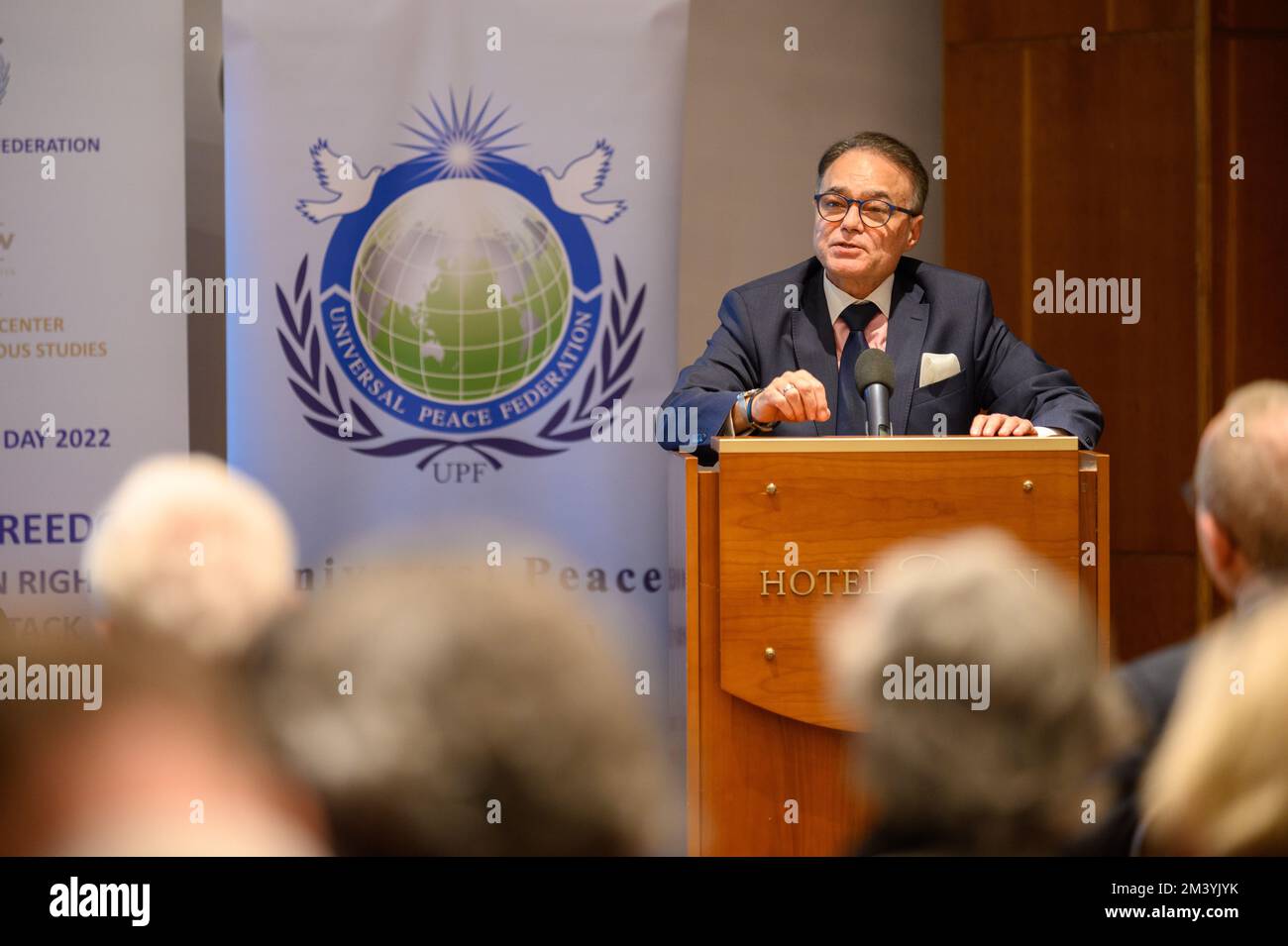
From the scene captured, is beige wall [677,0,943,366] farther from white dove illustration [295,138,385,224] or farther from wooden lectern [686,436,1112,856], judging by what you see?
wooden lectern [686,436,1112,856]

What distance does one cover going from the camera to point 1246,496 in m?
1.60

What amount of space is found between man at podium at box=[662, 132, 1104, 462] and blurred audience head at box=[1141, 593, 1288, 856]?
1.71 m

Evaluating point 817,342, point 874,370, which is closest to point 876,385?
point 874,370

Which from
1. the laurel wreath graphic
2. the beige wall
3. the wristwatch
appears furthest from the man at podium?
the beige wall

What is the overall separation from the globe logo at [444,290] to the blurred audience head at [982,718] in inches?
120

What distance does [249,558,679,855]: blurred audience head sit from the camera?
3.18 ft

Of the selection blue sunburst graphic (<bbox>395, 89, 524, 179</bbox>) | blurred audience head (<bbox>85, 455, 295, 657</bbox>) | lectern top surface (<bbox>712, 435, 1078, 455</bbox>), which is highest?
blue sunburst graphic (<bbox>395, 89, 524, 179</bbox>)

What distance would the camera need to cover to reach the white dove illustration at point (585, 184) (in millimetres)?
4164

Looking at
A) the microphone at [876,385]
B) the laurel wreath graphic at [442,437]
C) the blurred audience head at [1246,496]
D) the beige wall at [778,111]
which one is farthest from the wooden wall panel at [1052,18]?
the blurred audience head at [1246,496]

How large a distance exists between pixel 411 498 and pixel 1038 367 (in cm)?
204

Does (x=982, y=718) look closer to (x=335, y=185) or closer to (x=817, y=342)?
(x=817, y=342)

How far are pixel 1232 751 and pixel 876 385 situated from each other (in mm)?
1456

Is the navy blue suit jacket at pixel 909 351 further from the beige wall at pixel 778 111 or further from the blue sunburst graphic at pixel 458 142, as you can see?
the beige wall at pixel 778 111
